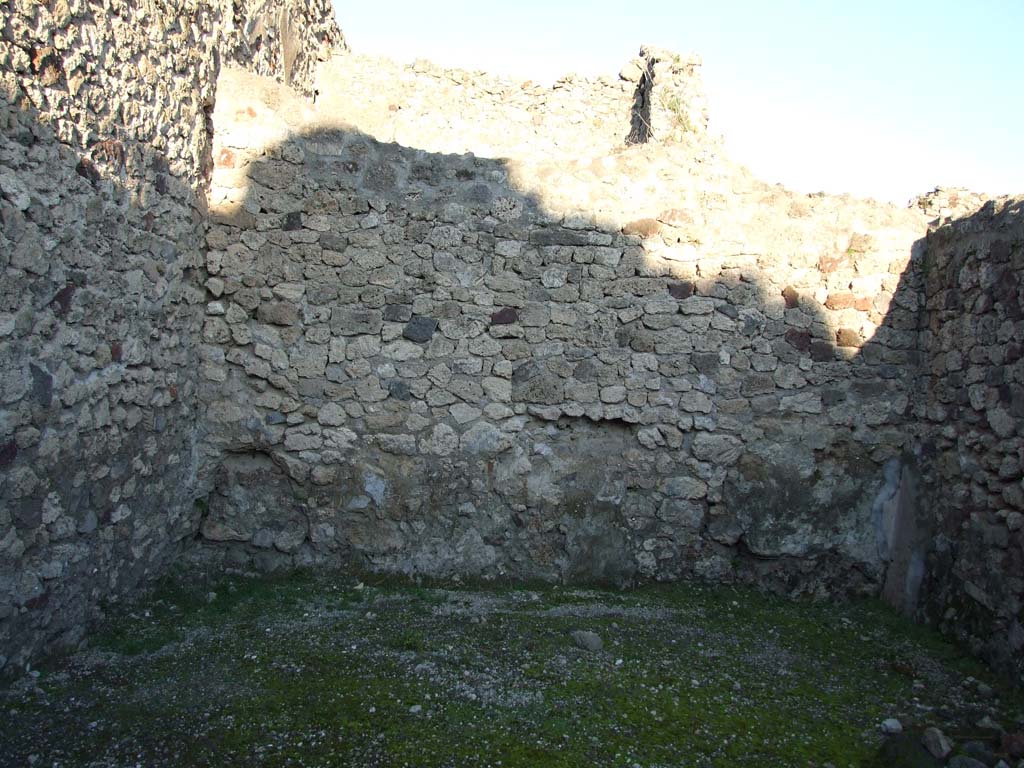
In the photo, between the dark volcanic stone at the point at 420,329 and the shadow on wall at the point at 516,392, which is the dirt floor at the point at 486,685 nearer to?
the shadow on wall at the point at 516,392

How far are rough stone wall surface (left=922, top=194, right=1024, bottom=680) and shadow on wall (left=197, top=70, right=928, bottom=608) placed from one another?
207 millimetres

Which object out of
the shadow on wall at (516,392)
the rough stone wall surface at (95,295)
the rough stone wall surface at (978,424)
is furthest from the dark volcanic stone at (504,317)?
the rough stone wall surface at (978,424)

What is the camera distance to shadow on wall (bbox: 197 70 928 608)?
4520 millimetres

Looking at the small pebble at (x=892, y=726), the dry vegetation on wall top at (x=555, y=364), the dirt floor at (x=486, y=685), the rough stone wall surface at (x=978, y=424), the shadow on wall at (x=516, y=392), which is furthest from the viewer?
the shadow on wall at (x=516, y=392)

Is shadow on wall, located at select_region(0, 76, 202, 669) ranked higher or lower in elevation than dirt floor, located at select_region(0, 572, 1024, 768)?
higher

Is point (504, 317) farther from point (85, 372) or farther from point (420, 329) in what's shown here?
point (85, 372)

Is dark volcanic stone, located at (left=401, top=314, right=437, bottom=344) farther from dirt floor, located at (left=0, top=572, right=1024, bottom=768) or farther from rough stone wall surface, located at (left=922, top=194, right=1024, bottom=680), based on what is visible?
rough stone wall surface, located at (left=922, top=194, right=1024, bottom=680)

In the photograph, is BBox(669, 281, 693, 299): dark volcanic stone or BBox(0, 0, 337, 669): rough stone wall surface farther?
BBox(669, 281, 693, 299): dark volcanic stone

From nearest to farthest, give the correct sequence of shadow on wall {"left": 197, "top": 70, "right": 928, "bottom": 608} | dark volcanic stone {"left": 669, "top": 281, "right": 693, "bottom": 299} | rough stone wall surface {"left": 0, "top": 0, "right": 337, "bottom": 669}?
rough stone wall surface {"left": 0, "top": 0, "right": 337, "bottom": 669}
shadow on wall {"left": 197, "top": 70, "right": 928, "bottom": 608}
dark volcanic stone {"left": 669, "top": 281, "right": 693, "bottom": 299}

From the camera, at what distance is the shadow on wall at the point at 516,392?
14.8ft

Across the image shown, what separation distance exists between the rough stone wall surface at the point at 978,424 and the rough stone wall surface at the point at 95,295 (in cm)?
405

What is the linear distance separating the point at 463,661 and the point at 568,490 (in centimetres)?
141

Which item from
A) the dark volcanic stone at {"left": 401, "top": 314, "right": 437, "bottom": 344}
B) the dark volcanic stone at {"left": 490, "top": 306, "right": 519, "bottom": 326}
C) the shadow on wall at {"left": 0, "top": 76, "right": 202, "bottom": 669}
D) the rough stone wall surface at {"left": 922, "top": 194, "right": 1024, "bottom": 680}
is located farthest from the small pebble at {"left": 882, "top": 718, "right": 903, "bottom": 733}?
the shadow on wall at {"left": 0, "top": 76, "right": 202, "bottom": 669}

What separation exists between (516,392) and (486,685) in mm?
1794
